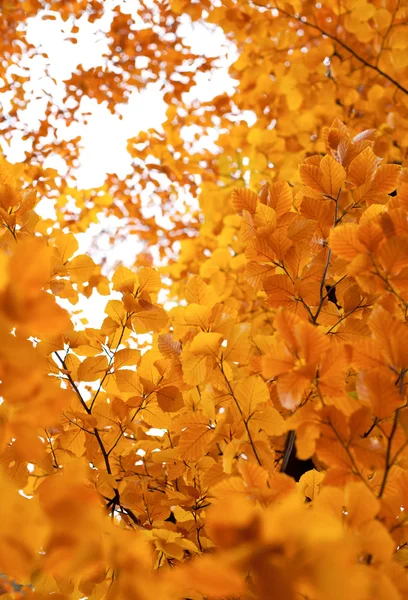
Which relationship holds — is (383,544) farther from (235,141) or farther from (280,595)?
(235,141)

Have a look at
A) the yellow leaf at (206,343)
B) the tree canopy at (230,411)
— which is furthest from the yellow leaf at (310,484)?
the yellow leaf at (206,343)

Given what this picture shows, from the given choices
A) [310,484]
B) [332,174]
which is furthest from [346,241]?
[310,484]

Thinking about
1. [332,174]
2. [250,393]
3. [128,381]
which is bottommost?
[250,393]

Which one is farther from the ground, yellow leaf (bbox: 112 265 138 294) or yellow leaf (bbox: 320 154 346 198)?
yellow leaf (bbox: 112 265 138 294)

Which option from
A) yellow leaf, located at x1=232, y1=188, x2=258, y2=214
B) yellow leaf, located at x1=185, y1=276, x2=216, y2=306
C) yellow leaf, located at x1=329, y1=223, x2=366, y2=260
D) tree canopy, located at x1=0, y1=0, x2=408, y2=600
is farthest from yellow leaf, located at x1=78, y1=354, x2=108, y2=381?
yellow leaf, located at x1=329, y1=223, x2=366, y2=260

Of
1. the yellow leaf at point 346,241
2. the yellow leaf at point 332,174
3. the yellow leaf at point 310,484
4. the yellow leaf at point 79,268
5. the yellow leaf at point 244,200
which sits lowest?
the yellow leaf at point 310,484

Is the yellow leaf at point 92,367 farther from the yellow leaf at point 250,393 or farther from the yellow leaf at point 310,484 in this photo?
the yellow leaf at point 310,484

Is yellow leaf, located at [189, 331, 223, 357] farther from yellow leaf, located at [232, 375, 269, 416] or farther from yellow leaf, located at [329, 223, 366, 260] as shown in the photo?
yellow leaf, located at [329, 223, 366, 260]

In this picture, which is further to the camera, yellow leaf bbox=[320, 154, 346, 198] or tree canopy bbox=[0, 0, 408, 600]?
yellow leaf bbox=[320, 154, 346, 198]

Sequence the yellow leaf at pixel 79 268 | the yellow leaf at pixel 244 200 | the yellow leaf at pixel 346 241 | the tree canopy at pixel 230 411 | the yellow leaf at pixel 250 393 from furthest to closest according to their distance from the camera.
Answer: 1. the yellow leaf at pixel 79 268
2. the yellow leaf at pixel 244 200
3. the yellow leaf at pixel 250 393
4. the yellow leaf at pixel 346 241
5. the tree canopy at pixel 230 411

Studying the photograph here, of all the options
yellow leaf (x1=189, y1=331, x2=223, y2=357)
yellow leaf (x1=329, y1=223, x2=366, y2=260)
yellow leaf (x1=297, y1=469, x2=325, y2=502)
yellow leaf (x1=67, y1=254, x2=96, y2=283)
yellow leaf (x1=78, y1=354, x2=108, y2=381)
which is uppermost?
yellow leaf (x1=67, y1=254, x2=96, y2=283)

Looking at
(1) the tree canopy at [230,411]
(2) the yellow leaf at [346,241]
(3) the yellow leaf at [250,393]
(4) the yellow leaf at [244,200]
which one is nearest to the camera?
(1) the tree canopy at [230,411]

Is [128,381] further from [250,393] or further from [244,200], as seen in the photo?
[244,200]

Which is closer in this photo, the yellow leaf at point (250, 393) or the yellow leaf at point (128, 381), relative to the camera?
the yellow leaf at point (250, 393)
